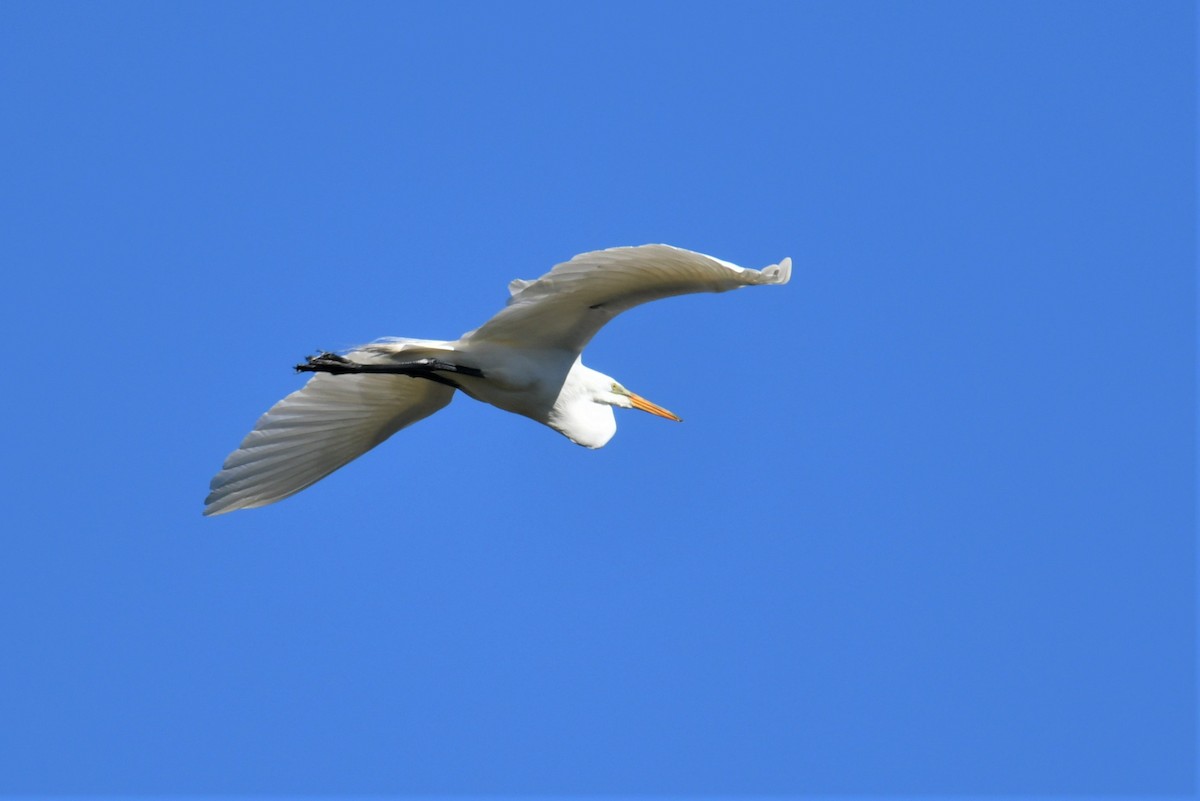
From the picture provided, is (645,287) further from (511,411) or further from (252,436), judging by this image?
(252,436)

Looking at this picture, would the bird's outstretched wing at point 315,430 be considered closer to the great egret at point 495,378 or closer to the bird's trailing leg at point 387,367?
the great egret at point 495,378

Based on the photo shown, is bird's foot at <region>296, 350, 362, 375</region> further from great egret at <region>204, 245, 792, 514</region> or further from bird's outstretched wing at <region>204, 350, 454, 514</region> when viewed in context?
A: bird's outstretched wing at <region>204, 350, 454, 514</region>

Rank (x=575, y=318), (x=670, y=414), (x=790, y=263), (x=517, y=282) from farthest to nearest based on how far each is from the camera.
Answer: (x=670, y=414)
(x=575, y=318)
(x=517, y=282)
(x=790, y=263)

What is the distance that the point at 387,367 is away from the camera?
7.58 metres

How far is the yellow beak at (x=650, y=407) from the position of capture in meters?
8.65

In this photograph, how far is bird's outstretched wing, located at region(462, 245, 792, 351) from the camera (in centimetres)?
633

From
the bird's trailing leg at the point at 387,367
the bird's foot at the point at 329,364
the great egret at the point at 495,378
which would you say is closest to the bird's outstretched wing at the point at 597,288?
the great egret at the point at 495,378

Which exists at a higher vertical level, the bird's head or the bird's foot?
the bird's head

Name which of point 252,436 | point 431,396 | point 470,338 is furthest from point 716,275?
point 252,436

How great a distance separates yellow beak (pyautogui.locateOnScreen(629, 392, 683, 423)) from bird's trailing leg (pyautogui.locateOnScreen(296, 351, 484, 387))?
127cm

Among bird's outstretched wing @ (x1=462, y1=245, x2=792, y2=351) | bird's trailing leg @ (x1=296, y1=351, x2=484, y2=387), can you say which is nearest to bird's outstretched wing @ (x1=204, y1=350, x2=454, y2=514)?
bird's trailing leg @ (x1=296, y1=351, x2=484, y2=387)

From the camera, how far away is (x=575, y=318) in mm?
7387

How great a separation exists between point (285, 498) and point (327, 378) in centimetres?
62

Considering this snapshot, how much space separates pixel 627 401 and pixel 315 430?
1.56 metres
